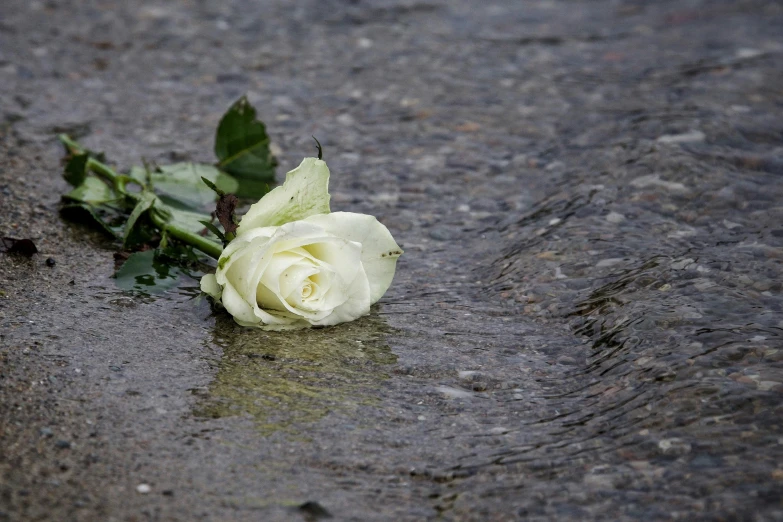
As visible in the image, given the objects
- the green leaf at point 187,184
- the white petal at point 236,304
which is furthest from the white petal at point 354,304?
the green leaf at point 187,184

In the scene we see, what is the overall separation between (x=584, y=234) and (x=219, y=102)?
214 centimetres

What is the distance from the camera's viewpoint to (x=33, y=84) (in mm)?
4465

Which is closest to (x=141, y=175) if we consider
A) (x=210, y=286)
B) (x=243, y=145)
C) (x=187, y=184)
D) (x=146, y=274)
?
(x=187, y=184)

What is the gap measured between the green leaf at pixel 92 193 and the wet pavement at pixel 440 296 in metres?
0.13

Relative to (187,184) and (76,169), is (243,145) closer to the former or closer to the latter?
(187,184)

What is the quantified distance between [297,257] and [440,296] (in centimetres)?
70

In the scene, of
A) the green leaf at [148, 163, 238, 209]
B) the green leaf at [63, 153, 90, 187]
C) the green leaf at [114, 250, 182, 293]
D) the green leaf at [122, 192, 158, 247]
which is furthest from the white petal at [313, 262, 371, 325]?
the green leaf at [63, 153, 90, 187]

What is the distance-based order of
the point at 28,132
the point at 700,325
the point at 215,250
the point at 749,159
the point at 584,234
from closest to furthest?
the point at 700,325 < the point at 215,250 < the point at 584,234 < the point at 749,159 < the point at 28,132

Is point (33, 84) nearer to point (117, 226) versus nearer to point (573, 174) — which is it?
point (117, 226)

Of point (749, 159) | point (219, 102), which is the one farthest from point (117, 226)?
point (749, 159)

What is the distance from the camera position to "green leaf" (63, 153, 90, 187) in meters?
3.24

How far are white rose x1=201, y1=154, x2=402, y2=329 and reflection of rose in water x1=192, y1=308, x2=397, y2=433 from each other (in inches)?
3.6

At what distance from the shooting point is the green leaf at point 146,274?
2861mm

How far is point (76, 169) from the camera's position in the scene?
129 inches
